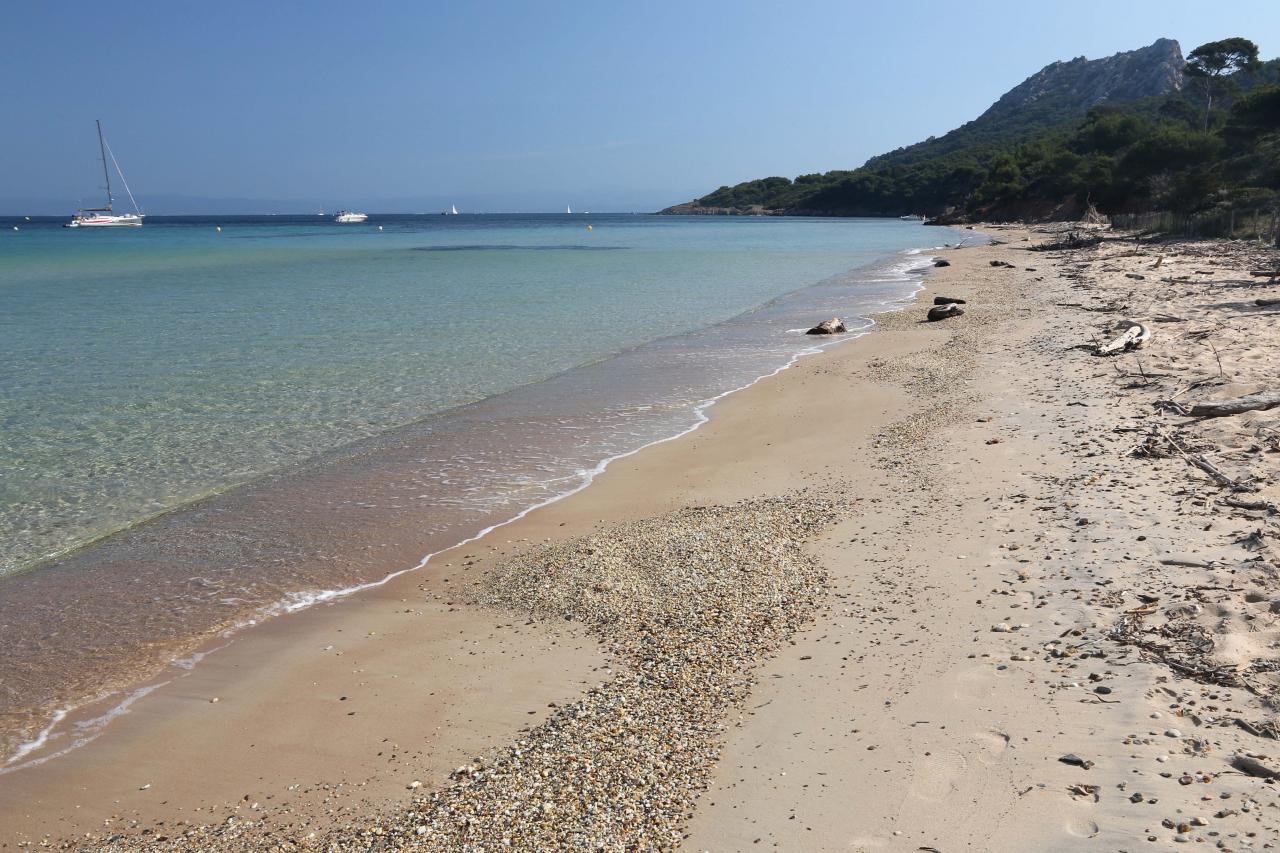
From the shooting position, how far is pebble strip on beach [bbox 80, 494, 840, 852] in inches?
142

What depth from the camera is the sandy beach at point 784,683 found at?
3.58 metres

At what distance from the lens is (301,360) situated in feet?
54.5

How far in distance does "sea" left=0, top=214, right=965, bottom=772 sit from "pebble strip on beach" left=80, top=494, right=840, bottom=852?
1.62 metres

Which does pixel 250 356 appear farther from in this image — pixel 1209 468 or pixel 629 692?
pixel 1209 468

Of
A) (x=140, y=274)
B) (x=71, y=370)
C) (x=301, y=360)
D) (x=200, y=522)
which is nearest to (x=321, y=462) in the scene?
(x=200, y=522)

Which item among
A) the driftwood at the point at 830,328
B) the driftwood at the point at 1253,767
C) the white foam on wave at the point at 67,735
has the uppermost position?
the driftwood at the point at 830,328

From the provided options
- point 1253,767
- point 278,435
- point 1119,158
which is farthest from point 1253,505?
point 1119,158

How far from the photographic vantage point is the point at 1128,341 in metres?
12.5

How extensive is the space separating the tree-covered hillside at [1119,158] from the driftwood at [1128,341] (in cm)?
2860

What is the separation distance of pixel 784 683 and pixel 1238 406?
621 cm

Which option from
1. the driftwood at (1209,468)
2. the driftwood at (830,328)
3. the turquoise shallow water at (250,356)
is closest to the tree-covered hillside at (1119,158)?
the turquoise shallow water at (250,356)

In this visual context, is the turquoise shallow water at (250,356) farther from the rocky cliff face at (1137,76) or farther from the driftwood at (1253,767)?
the rocky cliff face at (1137,76)

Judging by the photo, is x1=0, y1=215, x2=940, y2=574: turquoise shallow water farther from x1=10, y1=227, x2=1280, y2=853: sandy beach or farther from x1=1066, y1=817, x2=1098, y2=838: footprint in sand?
x1=1066, y1=817, x2=1098, y2=838: footprint in sand

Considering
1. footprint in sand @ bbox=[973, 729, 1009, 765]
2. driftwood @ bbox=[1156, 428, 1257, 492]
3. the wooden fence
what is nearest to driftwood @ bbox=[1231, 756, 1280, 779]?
footprint in sand @ bbox=[973, 729, 1009, 765]
